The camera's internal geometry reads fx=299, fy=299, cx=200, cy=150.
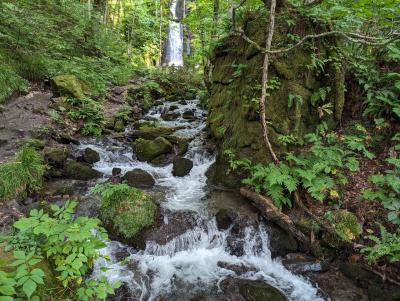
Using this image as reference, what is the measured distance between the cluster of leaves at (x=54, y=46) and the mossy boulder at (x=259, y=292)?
897 centimetres

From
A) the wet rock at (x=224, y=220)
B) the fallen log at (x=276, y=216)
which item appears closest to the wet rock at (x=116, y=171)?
the wet rock at (x=224, y=220)

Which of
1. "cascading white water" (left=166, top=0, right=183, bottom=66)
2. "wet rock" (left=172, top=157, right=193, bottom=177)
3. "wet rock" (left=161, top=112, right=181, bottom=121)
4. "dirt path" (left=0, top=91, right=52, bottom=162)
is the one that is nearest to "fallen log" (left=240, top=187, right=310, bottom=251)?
"wet rock" (left=172, top=157, right=193, bottom=177)

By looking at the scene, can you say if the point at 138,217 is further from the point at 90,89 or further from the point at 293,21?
the point at 90,89

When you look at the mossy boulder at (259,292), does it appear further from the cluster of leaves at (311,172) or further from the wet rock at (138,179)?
the wet rock at (138,179)

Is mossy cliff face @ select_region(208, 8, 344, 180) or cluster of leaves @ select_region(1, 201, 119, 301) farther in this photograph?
mossy cliff face @ select_region(208, 8, 344, 180)

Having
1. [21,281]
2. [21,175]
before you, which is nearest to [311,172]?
[21,281]

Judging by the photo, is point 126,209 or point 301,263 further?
point 126,209

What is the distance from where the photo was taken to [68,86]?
11438mm

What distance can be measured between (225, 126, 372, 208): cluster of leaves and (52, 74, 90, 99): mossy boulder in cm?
778

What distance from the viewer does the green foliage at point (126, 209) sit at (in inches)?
239

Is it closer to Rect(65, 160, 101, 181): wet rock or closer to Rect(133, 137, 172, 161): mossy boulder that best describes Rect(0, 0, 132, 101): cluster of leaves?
Rect(65, 160, 101, 181): wet rock

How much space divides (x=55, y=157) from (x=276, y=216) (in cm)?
578

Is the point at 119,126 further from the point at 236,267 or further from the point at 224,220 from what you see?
the point at 236,267

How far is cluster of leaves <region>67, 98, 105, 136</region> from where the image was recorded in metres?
10.4
